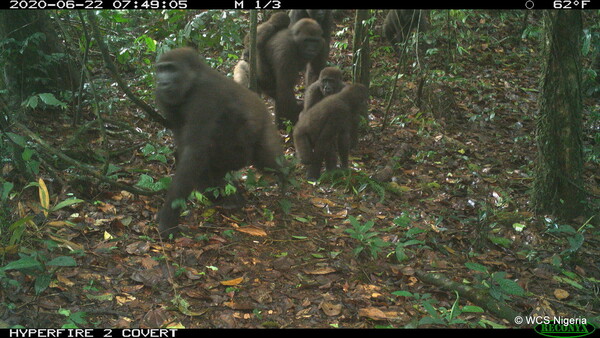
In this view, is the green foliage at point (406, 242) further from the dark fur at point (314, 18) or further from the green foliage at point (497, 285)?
the dark fur at point (314, 18)

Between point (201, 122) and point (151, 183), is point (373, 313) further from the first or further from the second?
point (151, 183)

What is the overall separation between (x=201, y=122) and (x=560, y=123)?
3.95 meters

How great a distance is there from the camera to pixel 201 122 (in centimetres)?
514

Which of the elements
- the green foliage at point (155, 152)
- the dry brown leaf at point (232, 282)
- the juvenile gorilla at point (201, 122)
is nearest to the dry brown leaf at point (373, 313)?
the dry brown leaf at point (232, 282)

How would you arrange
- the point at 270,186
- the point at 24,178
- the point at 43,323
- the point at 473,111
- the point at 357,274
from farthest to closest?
the point at 473,111 < the point at 270,186 < the point at 24,178 < the point at 357,274 < the point at 43,323

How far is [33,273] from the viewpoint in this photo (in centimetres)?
386

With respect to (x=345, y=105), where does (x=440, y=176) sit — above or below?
below

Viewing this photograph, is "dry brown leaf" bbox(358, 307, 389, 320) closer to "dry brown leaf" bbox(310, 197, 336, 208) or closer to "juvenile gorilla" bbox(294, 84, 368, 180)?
"dry brown leaf" bbox(310, 197, 336, 208)

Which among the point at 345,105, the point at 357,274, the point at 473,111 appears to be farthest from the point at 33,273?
the point at 473,111

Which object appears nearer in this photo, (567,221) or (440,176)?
(567,221)

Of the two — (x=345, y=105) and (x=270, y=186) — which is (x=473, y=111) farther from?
(x=270, y=186)

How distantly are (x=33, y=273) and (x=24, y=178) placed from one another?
1.61m

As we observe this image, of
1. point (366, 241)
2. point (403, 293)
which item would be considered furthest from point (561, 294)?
point (366, 241)

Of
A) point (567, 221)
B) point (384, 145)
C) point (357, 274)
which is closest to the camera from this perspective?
point (357, 274)
